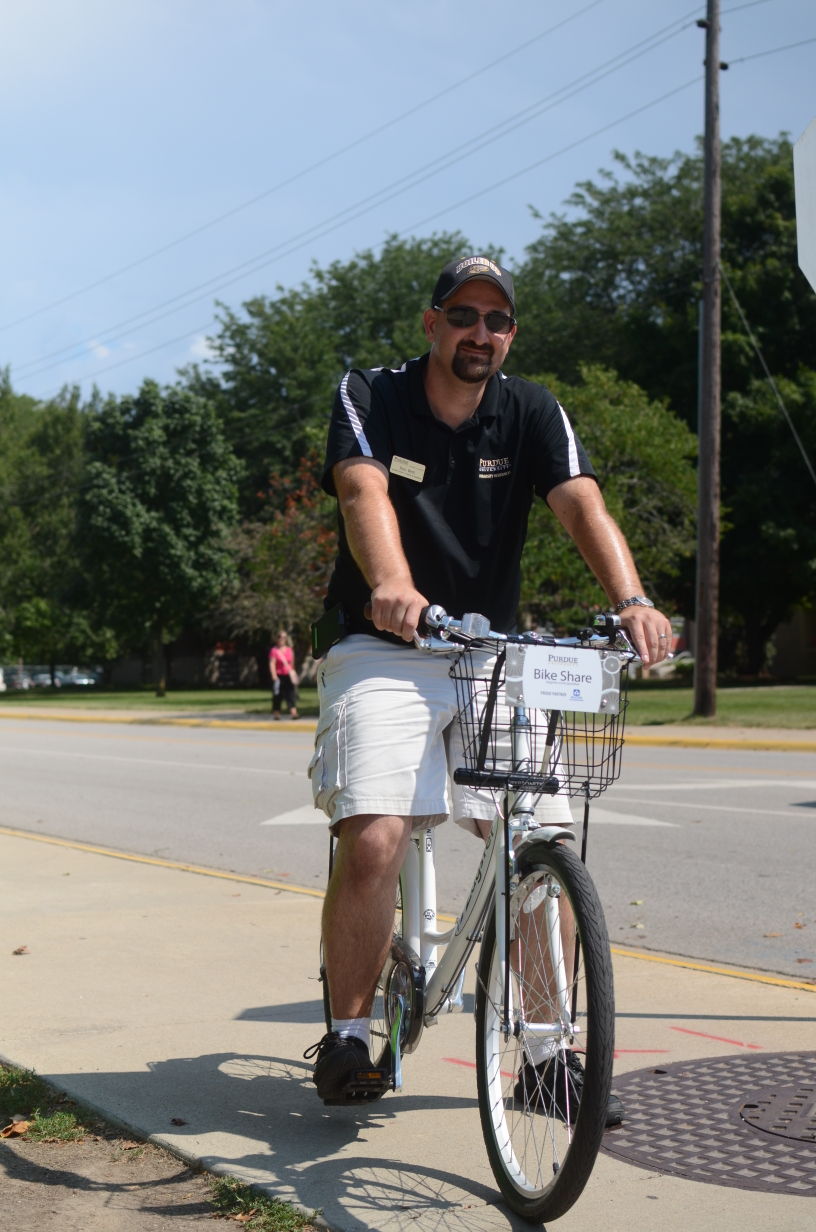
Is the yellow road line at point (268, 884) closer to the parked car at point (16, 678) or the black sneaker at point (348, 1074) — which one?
the black sneaker at point (348, 1074)

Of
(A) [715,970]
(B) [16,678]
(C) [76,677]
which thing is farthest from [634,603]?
(C) [76,677]

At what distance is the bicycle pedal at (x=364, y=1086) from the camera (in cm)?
361

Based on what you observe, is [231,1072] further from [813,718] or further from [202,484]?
[202,484]

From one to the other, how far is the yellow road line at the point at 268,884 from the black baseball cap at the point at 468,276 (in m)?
3.02

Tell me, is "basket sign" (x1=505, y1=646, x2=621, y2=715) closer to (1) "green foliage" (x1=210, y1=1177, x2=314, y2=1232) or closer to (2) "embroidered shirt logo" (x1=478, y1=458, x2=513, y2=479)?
(2) "embroidered shirt logo" (x1=478, y1=458, x2=513, y2=479)

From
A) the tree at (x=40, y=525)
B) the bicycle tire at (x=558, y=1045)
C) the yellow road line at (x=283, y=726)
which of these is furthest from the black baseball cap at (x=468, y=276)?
the tree at (x=40, y=525)

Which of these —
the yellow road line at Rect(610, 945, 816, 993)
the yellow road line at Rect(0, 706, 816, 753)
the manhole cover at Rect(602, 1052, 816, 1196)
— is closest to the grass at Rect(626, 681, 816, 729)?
the yellow road line at Rect(0, 706, 816, 753)

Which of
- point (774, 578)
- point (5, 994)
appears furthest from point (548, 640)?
point (774, 578)

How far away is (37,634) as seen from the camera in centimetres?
6981

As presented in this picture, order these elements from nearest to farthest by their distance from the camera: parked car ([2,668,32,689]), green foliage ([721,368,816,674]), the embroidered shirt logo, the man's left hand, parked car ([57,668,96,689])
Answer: the man's left hand < the embroidered shirt logo < green foliage ([721,368,816,674]) < parked car ([2,668,32,689]) < parked car ([57,668,96,689])

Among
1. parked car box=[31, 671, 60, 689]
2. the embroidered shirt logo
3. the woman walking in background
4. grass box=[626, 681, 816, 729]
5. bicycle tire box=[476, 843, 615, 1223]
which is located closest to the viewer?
bicycle tire box=[476, 843, 615, 1223]

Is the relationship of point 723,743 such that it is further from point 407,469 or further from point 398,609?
point 398,609

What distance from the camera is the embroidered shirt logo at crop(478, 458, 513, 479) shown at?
3.82 m

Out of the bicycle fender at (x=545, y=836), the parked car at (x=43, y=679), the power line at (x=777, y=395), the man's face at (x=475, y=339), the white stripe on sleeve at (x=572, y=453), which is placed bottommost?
the parked car at (x=43, y=679)
